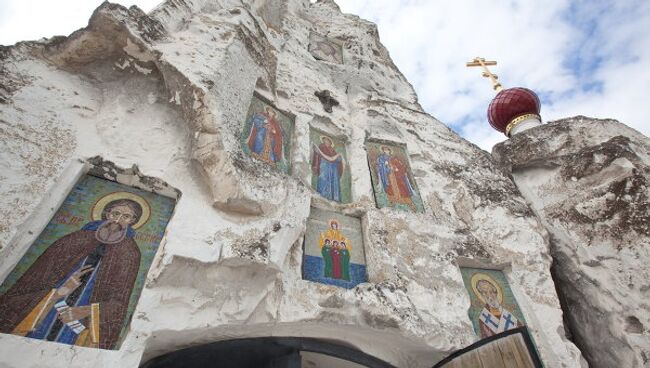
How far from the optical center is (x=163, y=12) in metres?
4.66

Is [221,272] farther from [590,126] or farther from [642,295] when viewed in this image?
Answer: [590,126]

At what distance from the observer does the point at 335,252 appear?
385 cm

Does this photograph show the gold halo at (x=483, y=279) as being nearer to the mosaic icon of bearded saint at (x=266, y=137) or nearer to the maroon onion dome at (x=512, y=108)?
the mosaic icon of bearded saint at (x=266, y=137)

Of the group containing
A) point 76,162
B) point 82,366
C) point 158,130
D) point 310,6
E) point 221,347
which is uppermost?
point 310,6

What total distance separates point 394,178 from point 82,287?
3835 mm

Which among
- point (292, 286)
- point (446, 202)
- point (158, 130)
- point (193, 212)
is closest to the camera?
point (193, 212)

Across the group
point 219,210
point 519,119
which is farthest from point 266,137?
point 519,119

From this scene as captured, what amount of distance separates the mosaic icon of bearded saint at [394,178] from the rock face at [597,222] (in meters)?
2.04

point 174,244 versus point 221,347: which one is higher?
point 174,244

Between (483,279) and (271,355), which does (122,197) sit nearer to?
(271,355)

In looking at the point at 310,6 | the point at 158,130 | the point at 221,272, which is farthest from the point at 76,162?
the point at 310,6

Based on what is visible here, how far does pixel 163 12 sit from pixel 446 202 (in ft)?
14.8

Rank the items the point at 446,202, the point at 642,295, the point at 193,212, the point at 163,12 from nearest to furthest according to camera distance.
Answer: the point at 193,212, the point at 642,295, the point at 163,12, the point at 446,202

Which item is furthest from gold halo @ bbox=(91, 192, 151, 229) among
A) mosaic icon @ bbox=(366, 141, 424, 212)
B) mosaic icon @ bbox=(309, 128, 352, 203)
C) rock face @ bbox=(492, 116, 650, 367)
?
rock face @ bbox=(492, 116, 650, 367)
